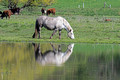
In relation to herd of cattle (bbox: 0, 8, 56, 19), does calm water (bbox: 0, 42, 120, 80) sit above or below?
above

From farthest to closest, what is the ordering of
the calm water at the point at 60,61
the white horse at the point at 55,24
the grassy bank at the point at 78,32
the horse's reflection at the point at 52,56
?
1. the white horse at the point at 55,24
2. the grassy bank at the point at 78,32
3. the horse's reflection at the point at 52,56
4. the calm water at the point at 60,61

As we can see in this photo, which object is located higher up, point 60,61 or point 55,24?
point 55,24

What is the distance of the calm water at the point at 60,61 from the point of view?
60.3ft

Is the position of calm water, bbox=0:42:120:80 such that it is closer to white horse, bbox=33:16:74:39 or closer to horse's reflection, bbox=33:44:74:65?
horse's reflection, bbox=33:44:74:65

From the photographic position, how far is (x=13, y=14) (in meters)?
63.0

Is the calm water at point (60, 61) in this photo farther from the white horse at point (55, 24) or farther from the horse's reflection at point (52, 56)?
the white horse at point (55, 24)

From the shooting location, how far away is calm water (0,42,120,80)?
60.3ft

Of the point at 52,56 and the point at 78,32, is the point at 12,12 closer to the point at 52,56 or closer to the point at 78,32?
the point at 78,32

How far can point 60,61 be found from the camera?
2314cm

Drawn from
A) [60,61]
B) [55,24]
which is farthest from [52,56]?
[55,24]

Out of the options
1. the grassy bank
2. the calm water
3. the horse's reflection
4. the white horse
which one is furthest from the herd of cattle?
the horse's reflection

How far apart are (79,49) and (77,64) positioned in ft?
24.6

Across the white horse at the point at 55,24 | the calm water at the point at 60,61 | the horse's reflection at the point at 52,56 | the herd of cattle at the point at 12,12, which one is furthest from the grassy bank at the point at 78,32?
the herd of cattle at the point at 12,12

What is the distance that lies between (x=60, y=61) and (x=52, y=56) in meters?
1.96
